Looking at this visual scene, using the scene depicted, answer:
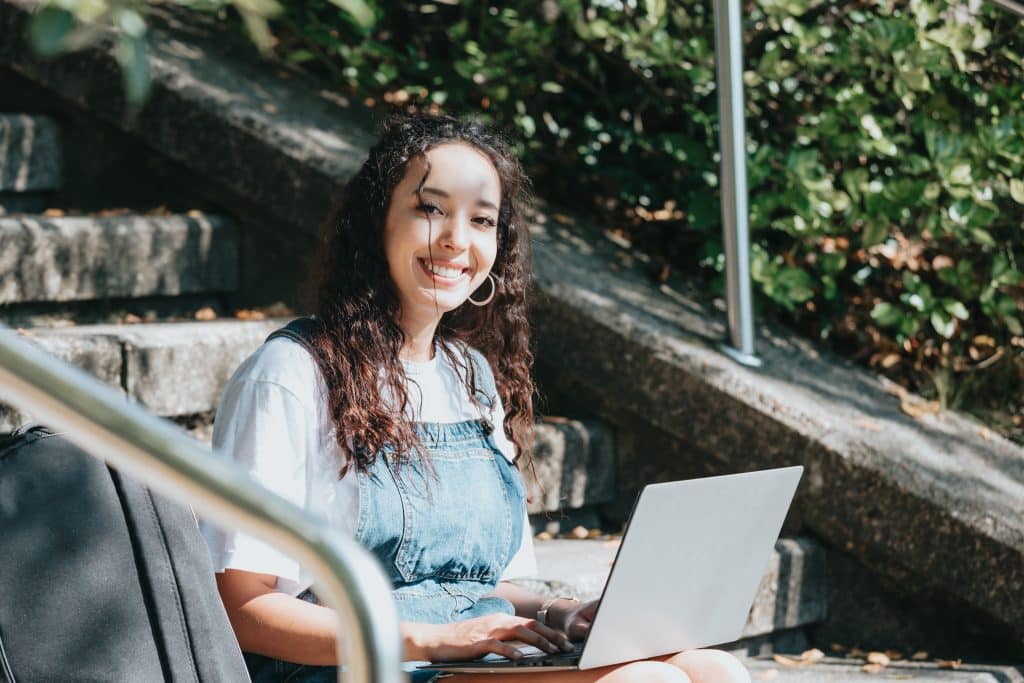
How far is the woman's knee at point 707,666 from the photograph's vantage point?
78.6 inches

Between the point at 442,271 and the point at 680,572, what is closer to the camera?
the point at 680,572

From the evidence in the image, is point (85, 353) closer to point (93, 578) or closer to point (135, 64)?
point (93, 578)

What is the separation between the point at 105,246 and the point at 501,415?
132 cm

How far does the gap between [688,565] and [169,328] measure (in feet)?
5.14

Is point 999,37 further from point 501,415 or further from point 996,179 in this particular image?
point 501,415

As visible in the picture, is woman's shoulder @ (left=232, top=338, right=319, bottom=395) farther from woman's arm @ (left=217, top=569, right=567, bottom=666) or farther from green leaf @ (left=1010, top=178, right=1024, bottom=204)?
green leaf @ (left=1010, top=178, right=1024, bottom=204)

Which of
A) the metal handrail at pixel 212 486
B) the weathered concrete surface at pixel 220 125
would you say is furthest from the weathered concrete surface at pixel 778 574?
the metal handrail at pixel 212 486

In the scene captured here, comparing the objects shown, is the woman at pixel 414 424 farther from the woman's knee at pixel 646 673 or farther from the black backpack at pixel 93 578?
the black backpack at pixel 93 578

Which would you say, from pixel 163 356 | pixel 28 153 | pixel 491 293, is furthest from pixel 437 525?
pixel 28 153

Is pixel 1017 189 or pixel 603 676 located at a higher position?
pixel 1017 189

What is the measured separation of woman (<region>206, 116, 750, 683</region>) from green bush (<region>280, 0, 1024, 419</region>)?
1.33 meters

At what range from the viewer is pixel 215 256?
3514mm

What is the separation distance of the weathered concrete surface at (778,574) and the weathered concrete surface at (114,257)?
1.16 metres

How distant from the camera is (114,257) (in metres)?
3.26
